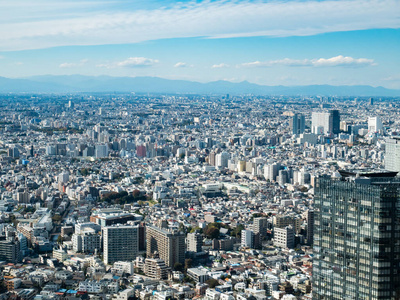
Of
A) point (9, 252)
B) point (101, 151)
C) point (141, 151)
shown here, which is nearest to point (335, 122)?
point (141, 151)

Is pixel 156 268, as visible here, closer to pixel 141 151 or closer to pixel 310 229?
pixel 310 229

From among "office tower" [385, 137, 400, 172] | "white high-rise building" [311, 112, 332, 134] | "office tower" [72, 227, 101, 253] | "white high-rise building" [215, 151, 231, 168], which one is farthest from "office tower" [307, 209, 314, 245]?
"white high-rise building" [311, 112, 332, 134]

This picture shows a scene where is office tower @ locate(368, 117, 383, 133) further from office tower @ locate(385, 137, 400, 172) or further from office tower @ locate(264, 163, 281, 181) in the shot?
office tower @ locate(385, 137, 400, 172)

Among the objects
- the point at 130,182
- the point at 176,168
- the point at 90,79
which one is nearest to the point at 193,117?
the point at 176,168

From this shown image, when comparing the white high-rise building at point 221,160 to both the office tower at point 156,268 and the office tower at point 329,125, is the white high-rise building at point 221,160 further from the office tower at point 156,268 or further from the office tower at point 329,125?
the office tower at point 156,268

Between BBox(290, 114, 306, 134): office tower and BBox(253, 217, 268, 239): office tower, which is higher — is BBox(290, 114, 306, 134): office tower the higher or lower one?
the higher one

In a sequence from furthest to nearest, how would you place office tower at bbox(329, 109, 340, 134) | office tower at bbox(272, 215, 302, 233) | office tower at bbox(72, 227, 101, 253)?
office tower at bbox(329, 109, 340, 134) < office tower at bbox(272, 215, 302, 233) < office tower at bbox(72, 227, 101, 253)

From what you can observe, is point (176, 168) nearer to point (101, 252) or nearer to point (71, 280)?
point (101, 252)
